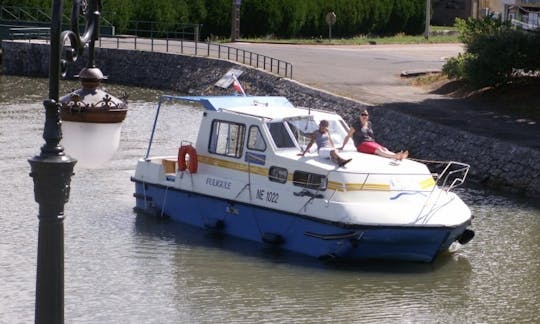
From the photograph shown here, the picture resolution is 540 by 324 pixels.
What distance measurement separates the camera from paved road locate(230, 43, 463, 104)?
39.2m

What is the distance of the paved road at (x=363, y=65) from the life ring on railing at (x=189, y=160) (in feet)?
47.8

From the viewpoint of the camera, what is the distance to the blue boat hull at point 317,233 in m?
19.8

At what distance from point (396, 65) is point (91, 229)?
2780 cm

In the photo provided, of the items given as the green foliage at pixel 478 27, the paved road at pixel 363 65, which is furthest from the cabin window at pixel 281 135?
the green foliage at pixel 478 27

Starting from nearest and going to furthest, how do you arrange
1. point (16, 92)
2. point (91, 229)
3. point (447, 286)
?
point (447, 286) < point (91, 229) < point (16, 92)

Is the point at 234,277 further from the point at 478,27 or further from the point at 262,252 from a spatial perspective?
the point at 478,27

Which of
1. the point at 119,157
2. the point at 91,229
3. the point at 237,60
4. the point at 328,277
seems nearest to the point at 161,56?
the point at 237,60

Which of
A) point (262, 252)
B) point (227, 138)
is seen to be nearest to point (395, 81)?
point (227, 138)

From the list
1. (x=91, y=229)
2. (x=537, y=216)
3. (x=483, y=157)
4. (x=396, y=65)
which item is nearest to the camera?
(x=91, y=229)

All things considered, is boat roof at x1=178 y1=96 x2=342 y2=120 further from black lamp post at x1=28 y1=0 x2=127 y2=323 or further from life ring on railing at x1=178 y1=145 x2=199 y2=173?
black lamp post at x1=28 y1=0 x2=127 y2=323

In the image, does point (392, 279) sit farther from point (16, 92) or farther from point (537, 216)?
point (16, 92)

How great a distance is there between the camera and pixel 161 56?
50750 mm

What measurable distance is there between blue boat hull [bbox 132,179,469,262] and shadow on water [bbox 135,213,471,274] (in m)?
0.12

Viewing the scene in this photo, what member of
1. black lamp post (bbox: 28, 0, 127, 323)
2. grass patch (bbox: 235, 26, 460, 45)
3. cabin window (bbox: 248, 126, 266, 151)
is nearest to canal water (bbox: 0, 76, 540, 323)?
cabin window (bbox: 248, 126, 266, 151)
